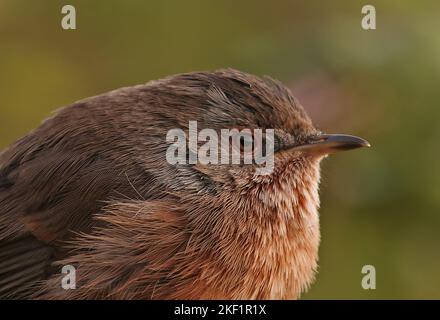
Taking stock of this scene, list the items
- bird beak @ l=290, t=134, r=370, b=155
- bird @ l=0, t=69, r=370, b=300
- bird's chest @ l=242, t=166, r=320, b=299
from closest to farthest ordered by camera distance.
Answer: bird @ l=0, t=69, r=370, b=300 < bird's chest @ l=242, t=166, r=320, b=299 < bird beak @ l=290, t=134, r=370, b=155

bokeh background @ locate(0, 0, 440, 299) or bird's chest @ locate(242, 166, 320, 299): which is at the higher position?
bokeh background @ locate(0, 0, 440, 299)

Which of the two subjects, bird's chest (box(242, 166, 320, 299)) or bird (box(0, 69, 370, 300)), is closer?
bird (box(0, 69, 370, 300))

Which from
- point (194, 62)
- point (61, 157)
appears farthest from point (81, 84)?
point (61, 157)

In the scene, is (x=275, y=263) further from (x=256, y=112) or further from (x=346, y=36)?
(x=346, y=36)

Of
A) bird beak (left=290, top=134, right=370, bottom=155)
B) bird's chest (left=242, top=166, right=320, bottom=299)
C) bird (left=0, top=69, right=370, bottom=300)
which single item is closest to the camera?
bird (left=0, top=69, right=370, bottom=300)

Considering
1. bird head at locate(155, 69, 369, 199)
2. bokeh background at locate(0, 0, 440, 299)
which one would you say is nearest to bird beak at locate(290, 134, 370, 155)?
bird head at locate(155, 69, 369, 199)

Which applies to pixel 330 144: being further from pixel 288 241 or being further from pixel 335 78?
pixel 288 241

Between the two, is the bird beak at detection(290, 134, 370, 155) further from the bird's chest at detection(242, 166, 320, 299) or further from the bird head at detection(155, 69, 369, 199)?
the bird's chest at detection(242, 166, 320, 299)
